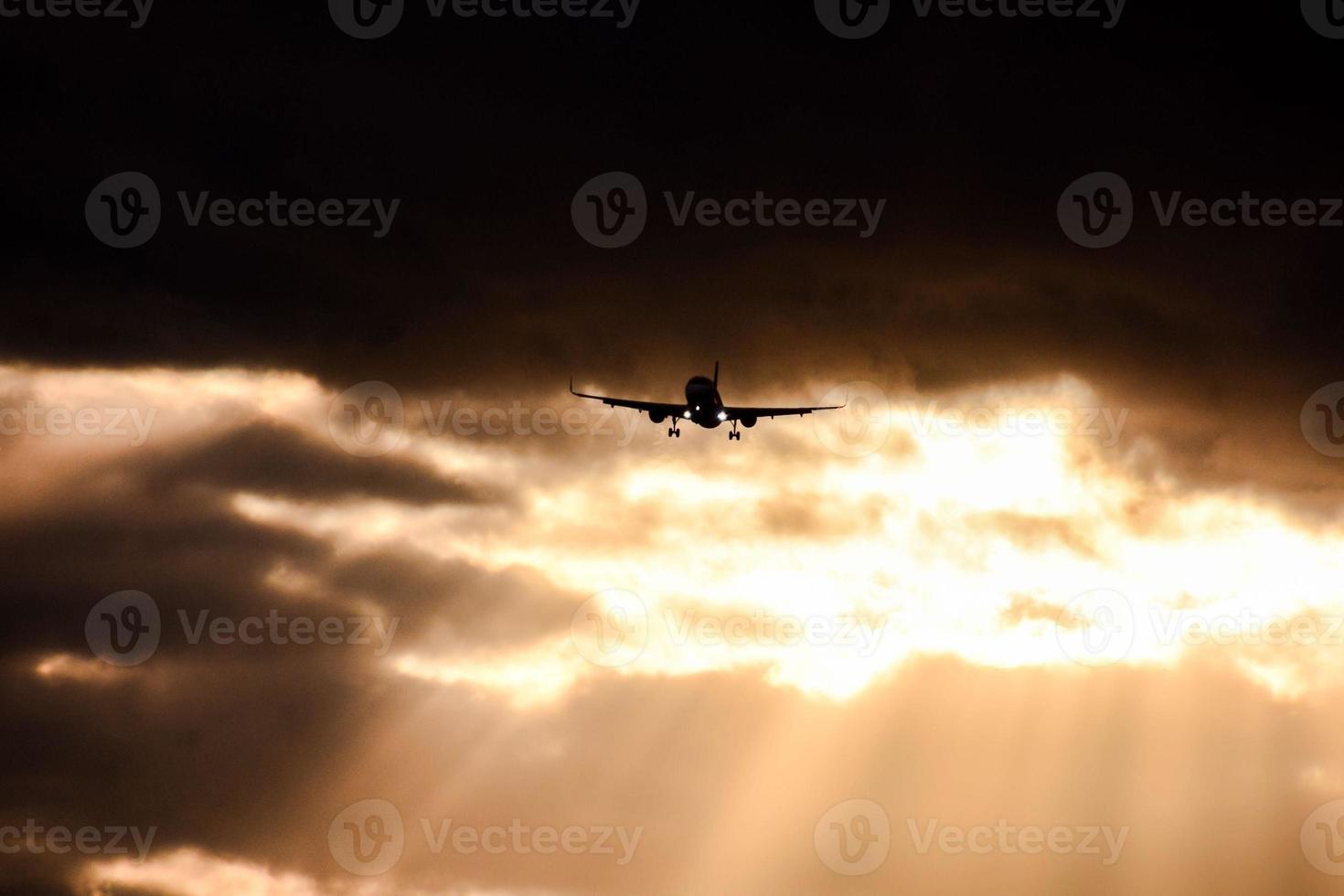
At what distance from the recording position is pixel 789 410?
6063 inches

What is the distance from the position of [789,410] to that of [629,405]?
20366mm

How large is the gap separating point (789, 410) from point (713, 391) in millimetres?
16335

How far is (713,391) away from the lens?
5536 inches

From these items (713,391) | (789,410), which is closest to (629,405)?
(713,391)

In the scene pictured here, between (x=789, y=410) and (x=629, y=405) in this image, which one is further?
(x=789, y=410)

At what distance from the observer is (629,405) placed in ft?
474

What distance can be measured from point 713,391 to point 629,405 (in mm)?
9811

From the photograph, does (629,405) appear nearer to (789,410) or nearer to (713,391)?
(713,391)

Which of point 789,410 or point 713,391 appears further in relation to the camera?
point 789,410
